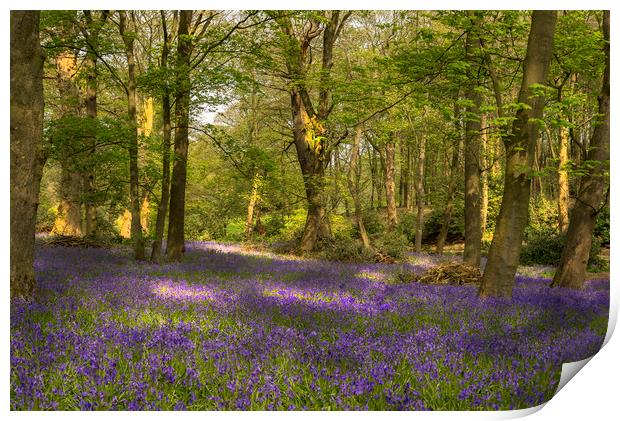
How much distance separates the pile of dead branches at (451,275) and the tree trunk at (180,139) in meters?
5.71

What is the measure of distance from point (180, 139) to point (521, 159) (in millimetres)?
7486

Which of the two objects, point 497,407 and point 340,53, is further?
point 340,53

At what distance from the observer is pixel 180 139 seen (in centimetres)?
1077

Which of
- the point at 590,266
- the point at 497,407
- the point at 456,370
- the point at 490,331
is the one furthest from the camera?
the point at 590,266

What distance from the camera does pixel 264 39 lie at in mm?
11422

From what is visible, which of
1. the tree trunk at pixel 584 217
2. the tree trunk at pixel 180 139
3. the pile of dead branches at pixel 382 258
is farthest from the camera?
the pile of dead branches at pixel 382 258

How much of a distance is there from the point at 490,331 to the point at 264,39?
9.12 m

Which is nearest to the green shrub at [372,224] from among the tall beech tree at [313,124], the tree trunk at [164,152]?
the tall beech tree at [313,124]

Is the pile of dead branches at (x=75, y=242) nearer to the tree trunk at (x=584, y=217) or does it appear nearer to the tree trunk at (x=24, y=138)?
the tree trunk at (x=24, y=138)

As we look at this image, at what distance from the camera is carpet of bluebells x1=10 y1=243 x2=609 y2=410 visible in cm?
331

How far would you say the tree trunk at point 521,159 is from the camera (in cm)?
608
